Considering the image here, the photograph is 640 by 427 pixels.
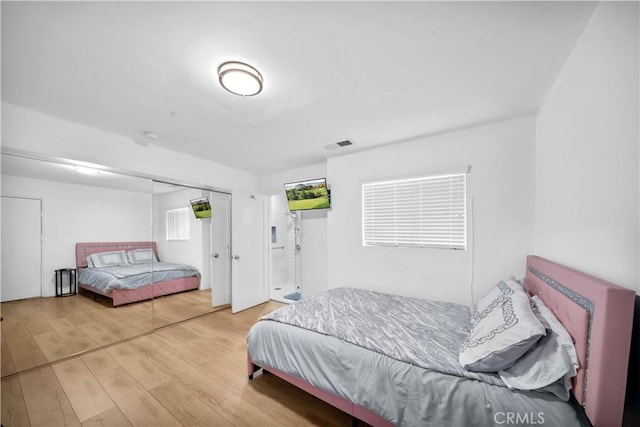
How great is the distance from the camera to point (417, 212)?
2.95 meters

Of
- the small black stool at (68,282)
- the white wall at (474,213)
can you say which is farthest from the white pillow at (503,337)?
the small black stool at (68,282)

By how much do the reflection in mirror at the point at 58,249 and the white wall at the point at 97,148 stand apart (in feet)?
0.62

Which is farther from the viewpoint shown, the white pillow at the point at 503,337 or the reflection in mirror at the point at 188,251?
the reflection in mirror at the point at 188,251

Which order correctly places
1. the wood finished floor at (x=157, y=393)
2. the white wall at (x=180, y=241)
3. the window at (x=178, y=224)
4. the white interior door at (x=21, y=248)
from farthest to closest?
the window at (x=178, y=224)
the white wall at (x=180, y=241)
the white interior door at (x=21, y=248)
the wood finished floor at (x=157, y=393)

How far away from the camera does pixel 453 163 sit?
2.72 m

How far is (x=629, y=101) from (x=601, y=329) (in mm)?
1061

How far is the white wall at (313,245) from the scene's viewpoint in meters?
4.00

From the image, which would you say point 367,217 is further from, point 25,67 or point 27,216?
point 27,216

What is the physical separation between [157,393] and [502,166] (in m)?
4.00

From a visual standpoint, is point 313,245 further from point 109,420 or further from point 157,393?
point 109,420

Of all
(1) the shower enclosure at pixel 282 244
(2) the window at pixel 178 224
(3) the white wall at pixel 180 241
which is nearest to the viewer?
(3) the white wall at pixel 180 241

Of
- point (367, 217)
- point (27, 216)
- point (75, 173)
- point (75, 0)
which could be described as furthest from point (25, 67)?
point (367, 217)

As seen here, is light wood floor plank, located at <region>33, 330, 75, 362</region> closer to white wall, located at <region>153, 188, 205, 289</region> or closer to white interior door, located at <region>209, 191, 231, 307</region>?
white wall, located at <region>153, 188, 205, 289</region>

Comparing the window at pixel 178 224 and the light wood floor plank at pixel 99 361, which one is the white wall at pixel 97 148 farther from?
the light wood floor plank at pixel 99 361
